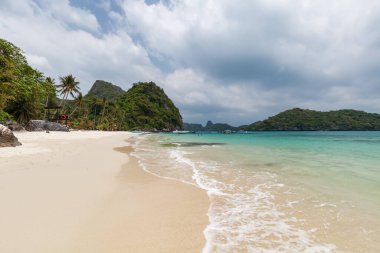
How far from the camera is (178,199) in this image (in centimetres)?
633

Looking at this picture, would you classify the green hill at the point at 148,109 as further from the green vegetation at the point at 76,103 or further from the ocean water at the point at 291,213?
the ocean water at the point at 291,213

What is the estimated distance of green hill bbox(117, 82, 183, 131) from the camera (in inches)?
5659

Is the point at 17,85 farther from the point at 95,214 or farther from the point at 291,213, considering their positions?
the point at 291,213

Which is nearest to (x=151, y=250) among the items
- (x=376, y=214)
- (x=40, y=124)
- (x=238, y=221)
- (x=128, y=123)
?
(x=238, y=221)

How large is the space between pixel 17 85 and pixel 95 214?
34.8 meters

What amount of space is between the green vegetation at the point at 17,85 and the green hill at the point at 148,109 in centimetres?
8585

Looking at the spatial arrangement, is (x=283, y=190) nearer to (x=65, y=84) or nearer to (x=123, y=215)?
(x=123, y=215)

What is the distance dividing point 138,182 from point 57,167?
4.05 meters

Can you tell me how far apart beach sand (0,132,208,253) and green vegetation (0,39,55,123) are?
79.5 feet

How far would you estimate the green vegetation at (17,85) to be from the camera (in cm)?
Result: 2552

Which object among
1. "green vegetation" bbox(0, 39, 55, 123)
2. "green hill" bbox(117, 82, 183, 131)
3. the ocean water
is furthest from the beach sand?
"green hill" bbox(117, 82, 183, 131)

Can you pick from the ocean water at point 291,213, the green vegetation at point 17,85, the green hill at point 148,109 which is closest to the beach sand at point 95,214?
the ocean water at point 291,213

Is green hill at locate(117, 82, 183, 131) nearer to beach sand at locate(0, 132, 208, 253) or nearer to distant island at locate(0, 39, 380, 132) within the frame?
distant island at locate(0, 39, 380, 132)

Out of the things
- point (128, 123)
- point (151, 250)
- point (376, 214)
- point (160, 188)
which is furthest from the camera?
point (128, 123)
